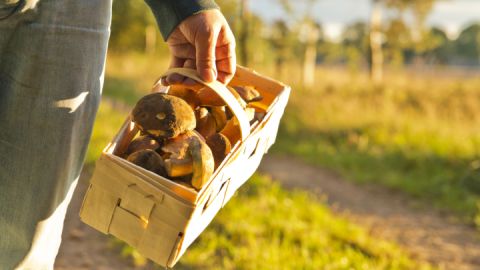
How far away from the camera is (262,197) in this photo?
4.47m

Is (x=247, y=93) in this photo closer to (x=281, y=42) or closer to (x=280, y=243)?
(x=280, y=243)

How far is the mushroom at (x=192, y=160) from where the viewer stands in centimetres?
Result: 151

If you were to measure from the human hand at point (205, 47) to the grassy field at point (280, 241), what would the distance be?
1.59 meters

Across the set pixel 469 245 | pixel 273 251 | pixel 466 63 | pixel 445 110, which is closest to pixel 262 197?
pixel 273 251

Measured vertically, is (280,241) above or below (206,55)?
below

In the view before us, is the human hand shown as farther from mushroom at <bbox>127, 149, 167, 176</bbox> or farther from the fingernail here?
mushroom at <bbox>127, 149, 167, 176</bbox>

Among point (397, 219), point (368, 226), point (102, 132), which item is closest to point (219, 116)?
point (368, 226)

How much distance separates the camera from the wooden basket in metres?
1.46

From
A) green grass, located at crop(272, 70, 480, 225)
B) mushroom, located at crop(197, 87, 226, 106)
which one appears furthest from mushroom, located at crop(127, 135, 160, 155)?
green grass, located at crop(272, 70, 480, 225)

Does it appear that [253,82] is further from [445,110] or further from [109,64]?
[109,64]

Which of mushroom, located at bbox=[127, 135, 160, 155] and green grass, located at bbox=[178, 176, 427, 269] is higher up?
mushroom, located at bbox=[127, 135, 160, 155]

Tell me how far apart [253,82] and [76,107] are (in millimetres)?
855

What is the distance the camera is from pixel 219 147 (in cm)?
169

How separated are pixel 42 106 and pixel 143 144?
0.30 metres
